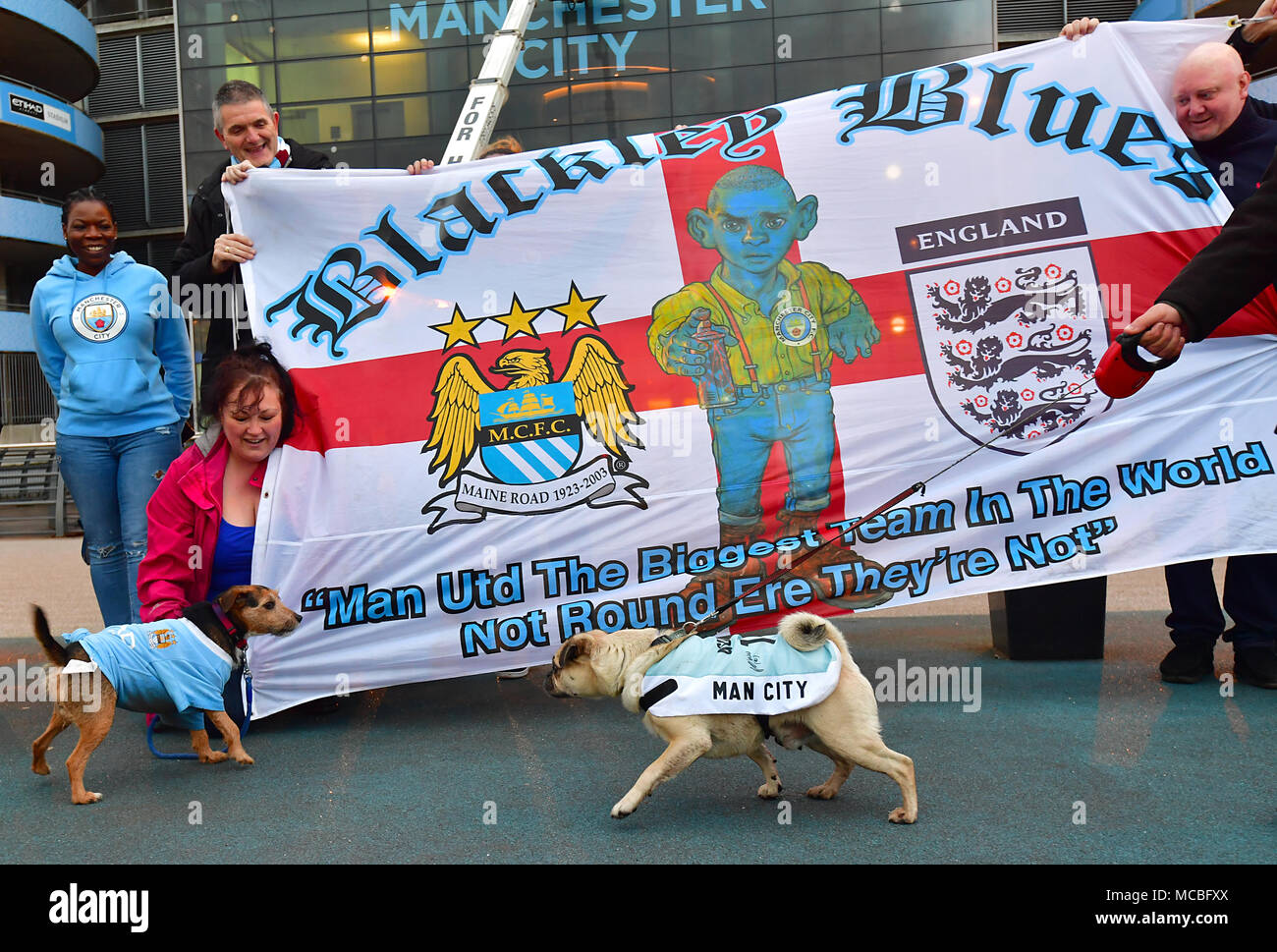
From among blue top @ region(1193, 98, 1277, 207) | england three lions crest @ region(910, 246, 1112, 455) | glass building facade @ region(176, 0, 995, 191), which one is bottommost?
england three lions crest @ region(910, 246, 1112, 455)

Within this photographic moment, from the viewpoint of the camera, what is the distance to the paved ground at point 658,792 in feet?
8.91

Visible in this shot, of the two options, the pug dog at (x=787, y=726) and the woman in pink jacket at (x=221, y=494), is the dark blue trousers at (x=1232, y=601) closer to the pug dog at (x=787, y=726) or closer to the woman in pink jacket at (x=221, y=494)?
the pug dog at (x=787, y=726)

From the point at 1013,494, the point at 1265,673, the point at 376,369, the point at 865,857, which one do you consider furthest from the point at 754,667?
the point at 1265,673

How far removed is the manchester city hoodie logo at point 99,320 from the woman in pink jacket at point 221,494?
0.66m

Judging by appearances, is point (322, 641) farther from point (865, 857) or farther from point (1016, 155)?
point (1016, 155)

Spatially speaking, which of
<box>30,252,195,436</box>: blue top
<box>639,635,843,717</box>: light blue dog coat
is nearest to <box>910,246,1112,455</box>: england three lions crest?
<box>639,635,843,717</box>: light blue dog coat

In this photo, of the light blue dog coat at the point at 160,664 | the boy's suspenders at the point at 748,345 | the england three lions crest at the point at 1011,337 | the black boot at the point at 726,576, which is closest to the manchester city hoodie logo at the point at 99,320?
the light blue dog coat at the point at 160,664

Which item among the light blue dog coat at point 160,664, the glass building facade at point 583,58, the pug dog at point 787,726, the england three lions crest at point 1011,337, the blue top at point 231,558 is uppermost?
the glass building facade at point 583,58

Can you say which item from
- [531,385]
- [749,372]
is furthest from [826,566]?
[531,385]

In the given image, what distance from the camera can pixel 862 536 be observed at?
396cm

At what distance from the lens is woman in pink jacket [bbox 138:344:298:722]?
373 centimetres

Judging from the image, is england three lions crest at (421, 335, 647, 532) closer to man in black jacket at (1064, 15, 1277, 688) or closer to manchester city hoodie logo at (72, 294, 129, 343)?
manchester city hoodie logo at (72, 294, 129, 343)

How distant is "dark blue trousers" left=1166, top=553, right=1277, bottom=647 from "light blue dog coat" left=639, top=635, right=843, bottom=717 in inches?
85.4

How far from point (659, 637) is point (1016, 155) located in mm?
2581
